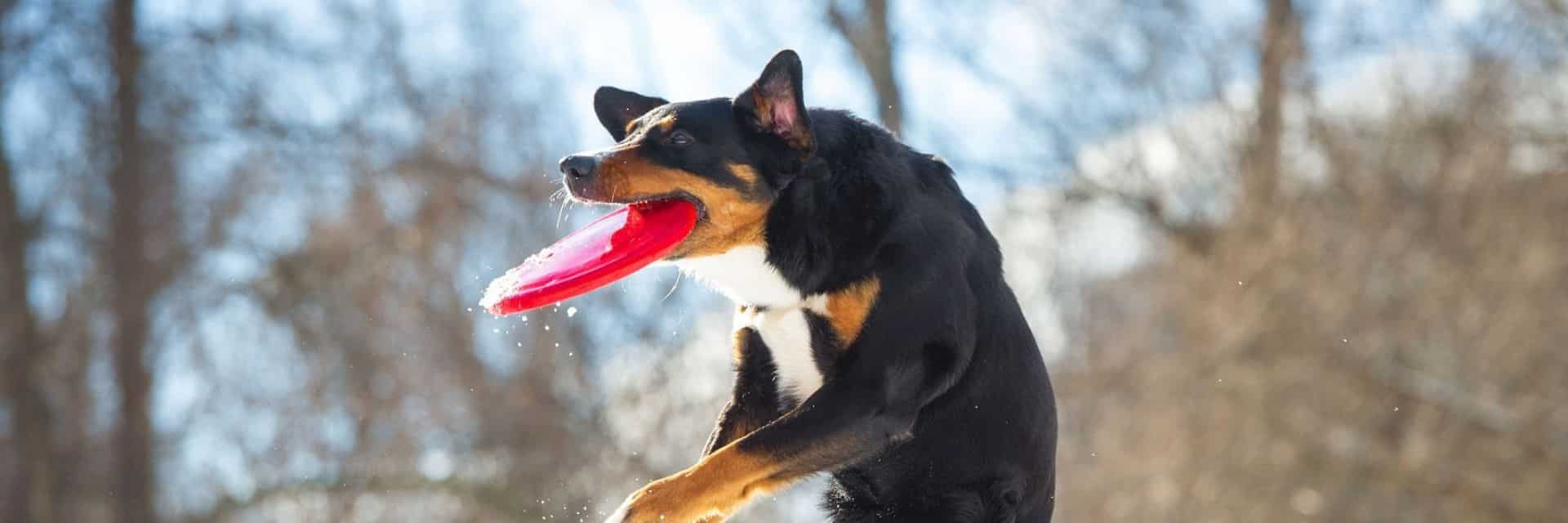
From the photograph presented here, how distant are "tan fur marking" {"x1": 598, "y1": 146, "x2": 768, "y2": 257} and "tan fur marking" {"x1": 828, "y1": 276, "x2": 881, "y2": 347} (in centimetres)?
24

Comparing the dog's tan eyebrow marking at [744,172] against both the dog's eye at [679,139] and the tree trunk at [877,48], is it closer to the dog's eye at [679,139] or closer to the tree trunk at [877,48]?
the dog's eye at [679,139]

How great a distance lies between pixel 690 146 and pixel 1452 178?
1329 cm

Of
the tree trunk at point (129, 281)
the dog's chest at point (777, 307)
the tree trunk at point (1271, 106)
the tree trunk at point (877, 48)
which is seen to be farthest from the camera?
the tree trunk at point (129, 281)

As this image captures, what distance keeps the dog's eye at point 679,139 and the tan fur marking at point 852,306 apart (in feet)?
1.56

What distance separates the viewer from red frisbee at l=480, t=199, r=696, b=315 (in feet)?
12.2

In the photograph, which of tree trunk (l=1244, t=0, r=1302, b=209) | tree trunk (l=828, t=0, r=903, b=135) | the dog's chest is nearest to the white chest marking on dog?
the dog's chest

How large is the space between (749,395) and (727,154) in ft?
2.12

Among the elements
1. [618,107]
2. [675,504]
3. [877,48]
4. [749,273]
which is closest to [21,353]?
[877,48]

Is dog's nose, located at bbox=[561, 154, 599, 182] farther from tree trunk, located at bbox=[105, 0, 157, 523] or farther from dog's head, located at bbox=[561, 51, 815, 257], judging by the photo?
tree trunk, located at bbox=[105, 0, 157, 523]

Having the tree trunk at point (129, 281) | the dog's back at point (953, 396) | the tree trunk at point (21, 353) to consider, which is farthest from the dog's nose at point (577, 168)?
the tree trunk at point (21, 353)

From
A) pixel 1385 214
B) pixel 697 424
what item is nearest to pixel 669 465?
pixel 697 424

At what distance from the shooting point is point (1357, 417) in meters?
15.1

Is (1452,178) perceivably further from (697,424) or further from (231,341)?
(231,341)

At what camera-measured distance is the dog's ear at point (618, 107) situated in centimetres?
414
